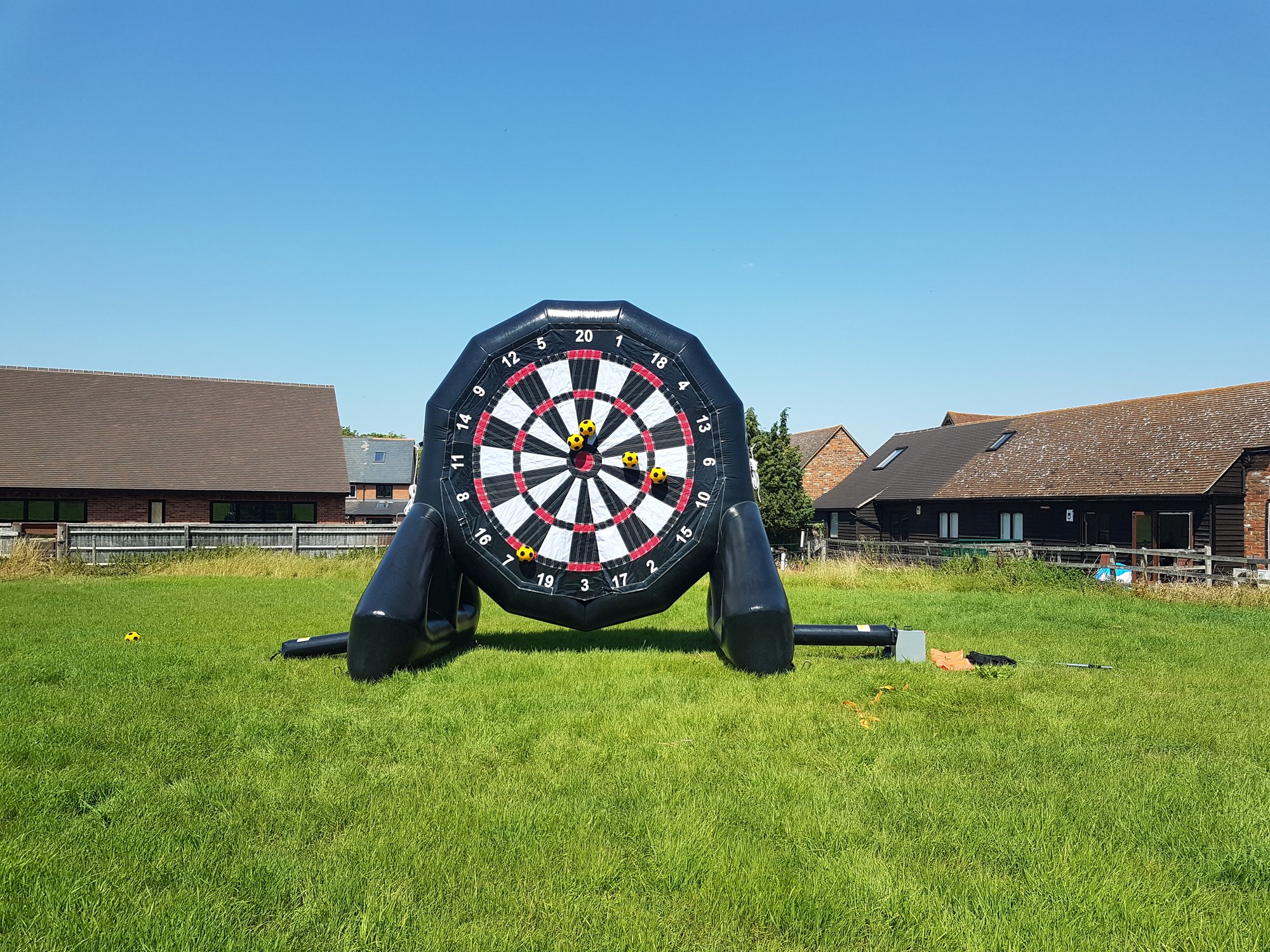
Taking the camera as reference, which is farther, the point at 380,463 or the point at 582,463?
the point at 380,463

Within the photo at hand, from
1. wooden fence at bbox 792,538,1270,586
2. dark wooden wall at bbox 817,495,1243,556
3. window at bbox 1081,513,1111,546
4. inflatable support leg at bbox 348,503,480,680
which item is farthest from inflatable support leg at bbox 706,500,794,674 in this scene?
window at bbox 1081,513,1111,546

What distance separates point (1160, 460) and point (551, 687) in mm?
25029

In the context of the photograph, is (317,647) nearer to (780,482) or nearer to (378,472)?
(780,482)

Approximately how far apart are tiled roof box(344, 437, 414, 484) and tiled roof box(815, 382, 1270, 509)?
3158 centimetres

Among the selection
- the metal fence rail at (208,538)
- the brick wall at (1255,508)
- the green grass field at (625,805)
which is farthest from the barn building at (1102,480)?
the metal fence rail at (208,538)

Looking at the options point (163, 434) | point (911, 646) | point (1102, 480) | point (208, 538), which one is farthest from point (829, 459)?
point (911, 646)

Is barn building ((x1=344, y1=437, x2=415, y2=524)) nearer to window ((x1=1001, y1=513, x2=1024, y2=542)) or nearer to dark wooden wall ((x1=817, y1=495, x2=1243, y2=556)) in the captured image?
dark wooden wall ((x1=817, y1=495, x2=1243, y2=556))

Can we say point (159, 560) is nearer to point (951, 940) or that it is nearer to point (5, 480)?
point (5, 480)

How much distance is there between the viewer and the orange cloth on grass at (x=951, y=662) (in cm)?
801

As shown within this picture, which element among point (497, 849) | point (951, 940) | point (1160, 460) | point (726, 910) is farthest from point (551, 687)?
point (1160, 460)

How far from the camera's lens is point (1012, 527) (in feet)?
102

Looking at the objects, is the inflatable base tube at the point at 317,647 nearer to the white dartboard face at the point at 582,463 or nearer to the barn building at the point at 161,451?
the white dartboard face at the point at 582,463

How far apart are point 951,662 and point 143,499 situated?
26.5 m

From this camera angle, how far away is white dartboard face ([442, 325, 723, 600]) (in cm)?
788
